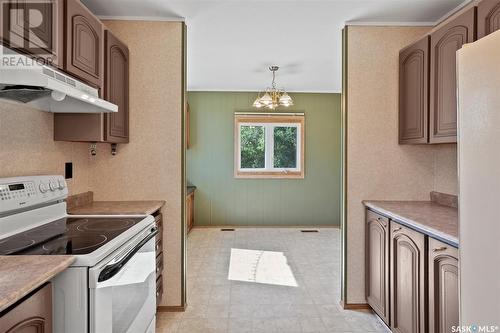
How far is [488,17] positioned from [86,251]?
244 cm

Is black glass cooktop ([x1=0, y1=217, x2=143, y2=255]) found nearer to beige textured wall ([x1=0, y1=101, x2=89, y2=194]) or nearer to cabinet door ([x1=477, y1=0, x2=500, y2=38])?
beige textured wall ([x1=0, y1=101, x2=89, y2=194])

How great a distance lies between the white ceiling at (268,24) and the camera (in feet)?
7.95

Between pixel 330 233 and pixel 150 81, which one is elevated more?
pixel 150 81

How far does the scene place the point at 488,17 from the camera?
1764mm

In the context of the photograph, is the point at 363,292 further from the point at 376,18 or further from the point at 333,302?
the point at 376,18

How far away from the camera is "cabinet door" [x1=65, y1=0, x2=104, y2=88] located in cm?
182

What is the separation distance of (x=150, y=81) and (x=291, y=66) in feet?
7.06

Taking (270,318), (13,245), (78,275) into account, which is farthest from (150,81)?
(270,318)

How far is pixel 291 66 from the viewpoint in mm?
4109

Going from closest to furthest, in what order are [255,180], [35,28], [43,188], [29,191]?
[35,28]
[29,191]
[43,188]
[255,180]

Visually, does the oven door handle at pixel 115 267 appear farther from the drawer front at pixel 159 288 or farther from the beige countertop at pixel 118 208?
the drawer front at pixel 159 288

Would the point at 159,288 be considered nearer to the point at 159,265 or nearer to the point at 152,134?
the point at 159,265

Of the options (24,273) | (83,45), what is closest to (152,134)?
(83,45)

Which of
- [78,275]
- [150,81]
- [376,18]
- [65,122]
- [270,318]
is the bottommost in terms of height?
[270,318]
